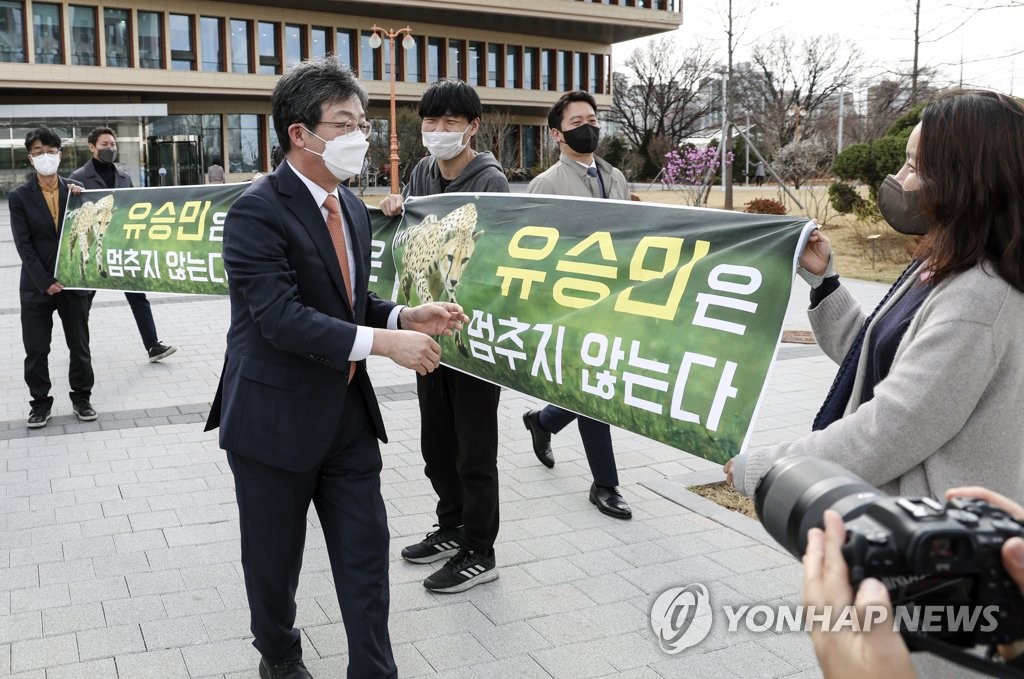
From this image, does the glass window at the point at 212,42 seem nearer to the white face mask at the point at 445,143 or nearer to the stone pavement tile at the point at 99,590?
the white face mask at the point at 445,143

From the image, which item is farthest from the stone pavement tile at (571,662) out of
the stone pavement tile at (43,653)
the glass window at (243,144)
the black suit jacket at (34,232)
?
the glass window at (243,144)

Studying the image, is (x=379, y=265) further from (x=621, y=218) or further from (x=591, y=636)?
(x=591, y=636)

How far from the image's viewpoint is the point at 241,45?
50125 millimetres

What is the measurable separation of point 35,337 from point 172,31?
45.1m

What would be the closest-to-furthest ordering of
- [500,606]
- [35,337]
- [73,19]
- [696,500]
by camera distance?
[500,606]
[696,500]
[35,337]
[73,19]

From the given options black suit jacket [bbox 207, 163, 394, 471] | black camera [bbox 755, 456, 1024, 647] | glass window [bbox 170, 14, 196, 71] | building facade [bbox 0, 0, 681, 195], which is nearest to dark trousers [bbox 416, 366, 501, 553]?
black suit jacket [bbox 207, 163, 394, 471]

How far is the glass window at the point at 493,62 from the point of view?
190 ft

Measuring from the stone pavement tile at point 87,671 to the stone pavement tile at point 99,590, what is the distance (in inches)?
24.0

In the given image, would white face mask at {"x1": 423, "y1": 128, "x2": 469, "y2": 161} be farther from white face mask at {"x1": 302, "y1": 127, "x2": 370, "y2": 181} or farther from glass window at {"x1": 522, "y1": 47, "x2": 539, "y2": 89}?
glass window at {"x1": 522, "y1": 47, "x2": 539, "y2": 89}

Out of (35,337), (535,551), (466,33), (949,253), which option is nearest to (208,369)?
(35,337)

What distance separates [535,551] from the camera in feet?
15.9

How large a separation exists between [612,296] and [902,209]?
1340 mm

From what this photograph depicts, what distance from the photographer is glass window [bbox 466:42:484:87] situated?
57.2m

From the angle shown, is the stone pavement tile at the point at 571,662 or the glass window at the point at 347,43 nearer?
the stone pavement tile at the point at 571,662
